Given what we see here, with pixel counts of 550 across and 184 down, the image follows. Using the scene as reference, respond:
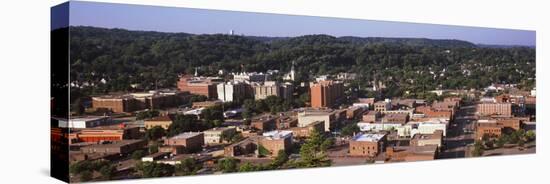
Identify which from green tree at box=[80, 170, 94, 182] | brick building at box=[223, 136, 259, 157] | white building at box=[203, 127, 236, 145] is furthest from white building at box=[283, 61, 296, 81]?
green tree at box=[80, 170, 94, 182]

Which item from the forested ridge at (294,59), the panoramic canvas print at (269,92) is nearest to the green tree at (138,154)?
the panoramic canvas print at (269,92)

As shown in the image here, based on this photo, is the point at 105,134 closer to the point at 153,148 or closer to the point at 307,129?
the point at 153,148

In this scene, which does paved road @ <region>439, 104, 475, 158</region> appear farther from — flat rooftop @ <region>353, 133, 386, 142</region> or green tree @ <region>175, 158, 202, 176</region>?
green tree @ <region>175, 158, 202, 176</region>

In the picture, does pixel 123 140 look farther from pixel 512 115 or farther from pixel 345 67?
pixel 512 115

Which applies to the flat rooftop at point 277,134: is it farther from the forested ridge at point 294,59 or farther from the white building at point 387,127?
the white building at point 387,127

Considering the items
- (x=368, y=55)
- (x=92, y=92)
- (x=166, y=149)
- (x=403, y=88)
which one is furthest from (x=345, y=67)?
(x=92, y=92)
